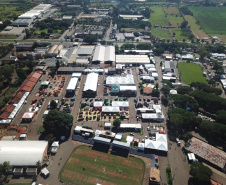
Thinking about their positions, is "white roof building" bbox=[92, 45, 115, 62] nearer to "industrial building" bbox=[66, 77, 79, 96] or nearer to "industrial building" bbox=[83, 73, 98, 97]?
"industrial building" bbox=[83, 73, 98, 97]

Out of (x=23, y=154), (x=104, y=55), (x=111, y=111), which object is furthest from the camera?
(x=104, y=55)

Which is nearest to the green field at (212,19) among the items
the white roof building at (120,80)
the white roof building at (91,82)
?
the white roof building at (120,80)

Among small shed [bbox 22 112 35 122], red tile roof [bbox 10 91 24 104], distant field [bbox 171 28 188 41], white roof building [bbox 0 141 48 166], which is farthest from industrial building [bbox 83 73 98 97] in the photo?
distant field [bbox 171 28 188 41]

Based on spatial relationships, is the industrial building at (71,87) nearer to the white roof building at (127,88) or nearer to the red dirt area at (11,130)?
the white roof building at (127,88)

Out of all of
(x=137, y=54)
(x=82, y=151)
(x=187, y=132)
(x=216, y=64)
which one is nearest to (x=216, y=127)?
(x=187, y=132)

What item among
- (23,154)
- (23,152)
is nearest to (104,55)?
(23,152)

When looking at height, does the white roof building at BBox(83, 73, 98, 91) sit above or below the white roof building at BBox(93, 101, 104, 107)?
above

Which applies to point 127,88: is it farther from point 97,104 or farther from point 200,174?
point 200,174
